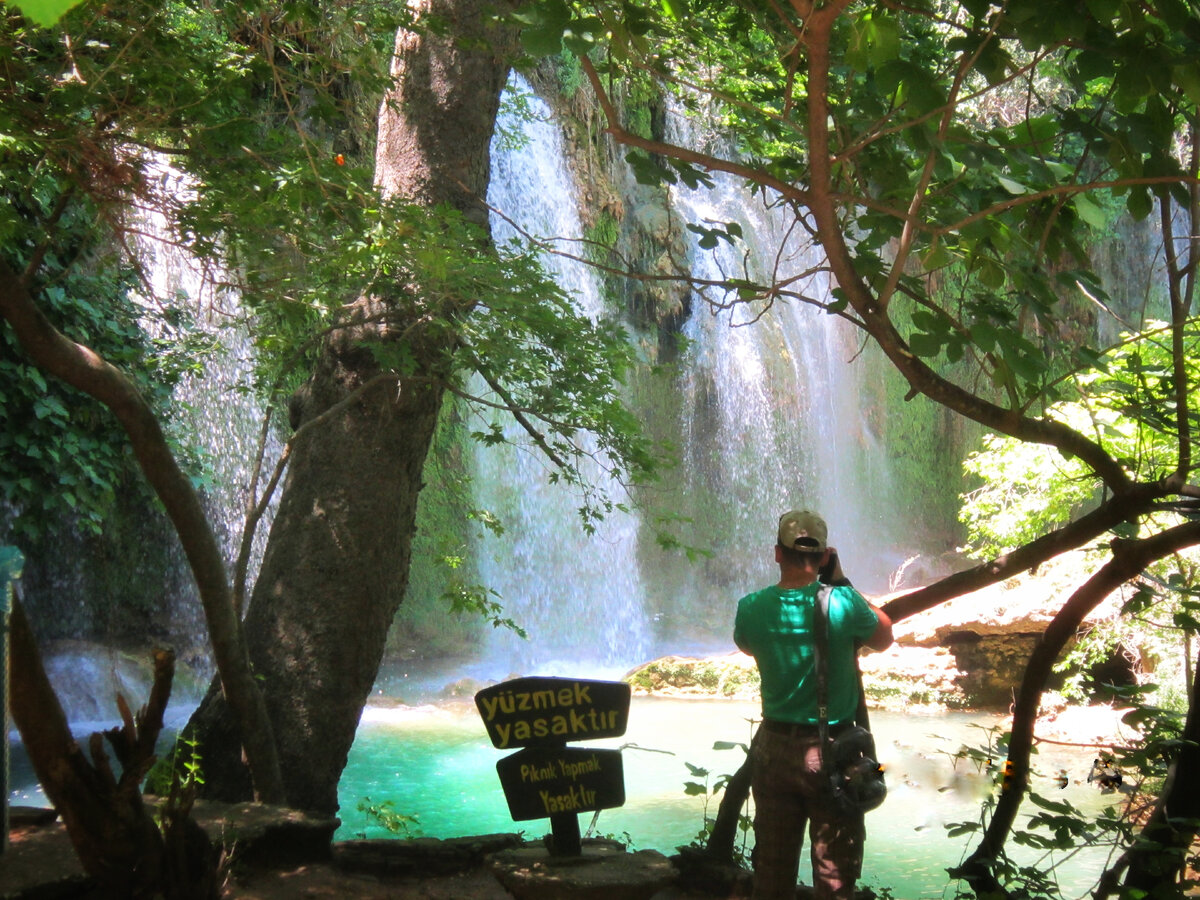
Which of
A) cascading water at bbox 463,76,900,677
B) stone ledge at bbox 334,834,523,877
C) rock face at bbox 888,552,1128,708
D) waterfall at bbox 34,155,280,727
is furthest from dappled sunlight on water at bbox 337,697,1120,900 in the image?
cascading water at bbox 463,76,900,677

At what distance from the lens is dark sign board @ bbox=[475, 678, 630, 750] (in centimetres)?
374

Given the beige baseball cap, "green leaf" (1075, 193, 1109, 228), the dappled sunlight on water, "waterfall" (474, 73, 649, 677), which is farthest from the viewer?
"waterfall" (474, 73, 649, 677)

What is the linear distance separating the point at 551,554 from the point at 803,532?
47.6 feet

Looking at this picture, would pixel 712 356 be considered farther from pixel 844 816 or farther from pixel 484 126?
pixel 844 816

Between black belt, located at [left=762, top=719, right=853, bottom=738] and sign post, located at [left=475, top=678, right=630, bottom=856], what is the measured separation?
0.75m

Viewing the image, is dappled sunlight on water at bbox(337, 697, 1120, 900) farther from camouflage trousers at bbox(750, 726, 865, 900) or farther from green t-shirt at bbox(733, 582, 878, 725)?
green t-shirt at bbox(733, 582, 878, 725)

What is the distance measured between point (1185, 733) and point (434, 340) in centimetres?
351

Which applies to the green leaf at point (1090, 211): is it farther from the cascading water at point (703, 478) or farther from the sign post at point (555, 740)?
the cascading water at point (703, 478)

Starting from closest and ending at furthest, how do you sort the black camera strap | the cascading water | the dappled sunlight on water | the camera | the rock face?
the black camera strap → the camera → the dappled sunlight on water → the rock face → the cascading water

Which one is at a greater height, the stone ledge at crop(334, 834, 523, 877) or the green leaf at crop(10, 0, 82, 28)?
the green leaf at crop(10, 0, 82, 28)

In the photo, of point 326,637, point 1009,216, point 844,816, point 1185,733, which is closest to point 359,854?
point 326,637

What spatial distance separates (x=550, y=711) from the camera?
3.76 meters

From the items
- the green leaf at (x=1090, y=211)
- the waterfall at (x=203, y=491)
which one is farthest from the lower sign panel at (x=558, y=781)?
the waterfall at (x=203, y=491)

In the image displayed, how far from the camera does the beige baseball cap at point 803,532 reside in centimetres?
314
